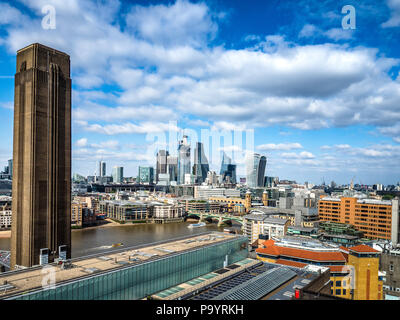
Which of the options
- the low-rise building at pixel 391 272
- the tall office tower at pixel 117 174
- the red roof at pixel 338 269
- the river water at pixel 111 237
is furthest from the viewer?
the tall office tower at pixel 117 174

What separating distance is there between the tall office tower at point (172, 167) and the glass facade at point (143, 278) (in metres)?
72.6

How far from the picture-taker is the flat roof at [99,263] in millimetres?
8515

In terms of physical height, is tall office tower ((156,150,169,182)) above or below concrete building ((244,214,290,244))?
above

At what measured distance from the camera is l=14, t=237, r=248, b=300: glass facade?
8.41 metres

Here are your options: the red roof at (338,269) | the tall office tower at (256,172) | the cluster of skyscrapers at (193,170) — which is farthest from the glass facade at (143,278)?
the cluster of skyscrapers at (193,170)

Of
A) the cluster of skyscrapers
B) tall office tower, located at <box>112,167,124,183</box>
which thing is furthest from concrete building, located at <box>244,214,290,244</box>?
tall office tower, located at <box>112,167,124,183</box>

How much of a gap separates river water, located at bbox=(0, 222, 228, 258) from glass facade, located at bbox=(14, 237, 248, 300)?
1365 centimetres

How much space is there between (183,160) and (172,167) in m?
3.76

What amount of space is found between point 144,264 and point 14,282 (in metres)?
3.70

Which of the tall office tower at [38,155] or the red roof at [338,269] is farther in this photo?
the red roof at [338,269]

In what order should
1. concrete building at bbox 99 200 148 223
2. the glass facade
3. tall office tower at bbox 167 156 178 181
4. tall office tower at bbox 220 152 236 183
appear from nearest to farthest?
the glass facade → concrete building at bbox 99 200 148 223 → tall office tower at bbox 167 156 178 181 → tall office tower at bbox 220 152 236 183

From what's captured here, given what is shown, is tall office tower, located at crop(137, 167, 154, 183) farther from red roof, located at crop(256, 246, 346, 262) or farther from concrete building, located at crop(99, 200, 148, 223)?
red roof, located at crop(256, 246, 346, 262)

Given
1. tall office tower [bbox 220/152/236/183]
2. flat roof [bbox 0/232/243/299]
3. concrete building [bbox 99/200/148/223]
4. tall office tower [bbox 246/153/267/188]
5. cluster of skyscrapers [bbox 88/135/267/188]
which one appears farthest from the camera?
tall office tower [bbox 220/152/236/183]

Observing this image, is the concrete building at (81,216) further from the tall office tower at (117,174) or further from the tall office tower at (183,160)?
the tall office tower at (117,174)
